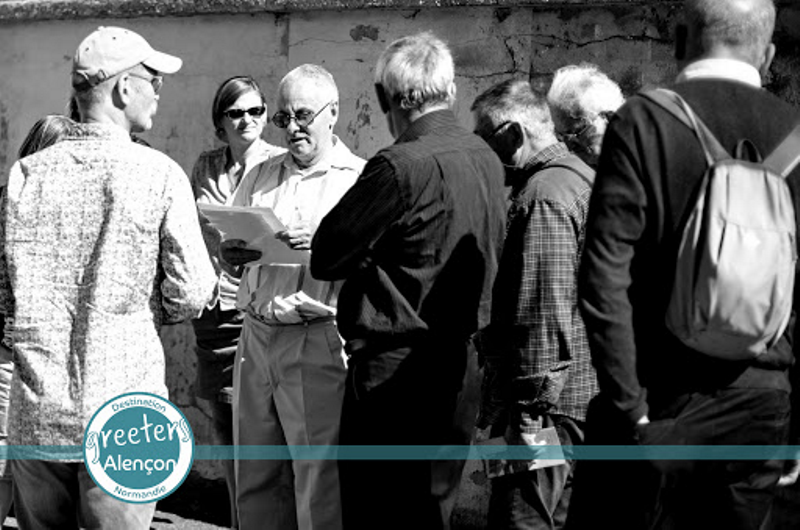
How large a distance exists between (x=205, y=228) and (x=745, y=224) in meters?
3.66

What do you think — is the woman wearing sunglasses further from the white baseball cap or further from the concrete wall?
the white baseball cap

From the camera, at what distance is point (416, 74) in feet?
14.1

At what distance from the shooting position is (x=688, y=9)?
11.1 feet

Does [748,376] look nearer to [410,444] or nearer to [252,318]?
[410,444]

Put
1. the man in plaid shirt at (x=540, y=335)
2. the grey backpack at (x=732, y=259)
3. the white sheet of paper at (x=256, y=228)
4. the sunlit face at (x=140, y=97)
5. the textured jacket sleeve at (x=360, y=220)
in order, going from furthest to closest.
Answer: the white sheet of paper at (x=256, y=228), the man in plaid shirt at (x=540, y=335), the textured jacket sleeve at (x=360, y=220), the sunlit face at (x=140, y=97), the grey backpack at (x=732, y=259)

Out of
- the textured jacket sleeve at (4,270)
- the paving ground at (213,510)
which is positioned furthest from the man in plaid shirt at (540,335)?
the textured jacket sleeve at (4,270)

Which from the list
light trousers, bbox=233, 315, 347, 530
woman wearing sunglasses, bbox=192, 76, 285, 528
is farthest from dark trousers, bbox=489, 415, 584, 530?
woman wearing sunglasses, bbox=192, 76, 285, 528

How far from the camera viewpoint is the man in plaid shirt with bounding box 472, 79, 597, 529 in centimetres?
429

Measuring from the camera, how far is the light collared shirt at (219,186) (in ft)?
20.2

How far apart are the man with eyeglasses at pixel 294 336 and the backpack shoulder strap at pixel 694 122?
6.53ft

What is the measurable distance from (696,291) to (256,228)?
2179 mm

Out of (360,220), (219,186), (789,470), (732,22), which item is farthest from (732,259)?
(219,186)

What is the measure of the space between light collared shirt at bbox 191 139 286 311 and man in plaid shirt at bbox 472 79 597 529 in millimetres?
1939

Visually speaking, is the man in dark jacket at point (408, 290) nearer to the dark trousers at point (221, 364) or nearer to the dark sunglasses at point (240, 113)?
the dark trousers at point (221, 364)
